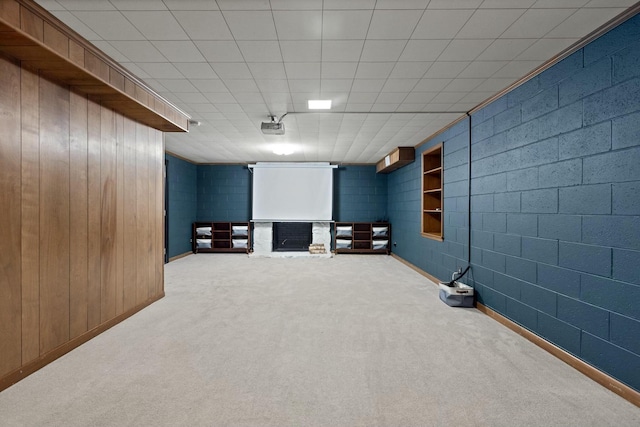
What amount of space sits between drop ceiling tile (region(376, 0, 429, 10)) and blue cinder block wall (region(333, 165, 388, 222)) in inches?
250

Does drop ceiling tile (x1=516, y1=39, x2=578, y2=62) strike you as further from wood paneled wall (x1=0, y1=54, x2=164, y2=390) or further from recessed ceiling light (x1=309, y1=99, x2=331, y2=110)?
wood paneled wall (x1=0, y1=54, x2=164, y2=390)

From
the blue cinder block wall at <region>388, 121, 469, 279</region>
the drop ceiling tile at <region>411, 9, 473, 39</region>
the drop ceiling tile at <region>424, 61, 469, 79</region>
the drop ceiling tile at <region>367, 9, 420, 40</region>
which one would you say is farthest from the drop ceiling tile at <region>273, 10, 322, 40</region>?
the blue cinder block wall at <region>388, 121, 469, 279</region>

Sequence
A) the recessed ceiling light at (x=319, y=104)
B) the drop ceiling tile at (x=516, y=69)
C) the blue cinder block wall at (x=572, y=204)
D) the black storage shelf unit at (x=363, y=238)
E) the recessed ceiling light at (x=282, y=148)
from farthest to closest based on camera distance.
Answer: the black storage shelf unit at (x=363, y=238)
the recessed ceiling light at (x=282, y=148)
the recessed ceiling light at (x=319, y=104)
the drop ceiling tile at (x=516, y=69)
the blue cinder block wall at (x=572, y=204)

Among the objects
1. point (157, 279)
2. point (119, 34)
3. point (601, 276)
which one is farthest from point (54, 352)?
point (601, 276)

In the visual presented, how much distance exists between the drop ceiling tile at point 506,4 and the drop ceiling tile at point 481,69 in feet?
2.31

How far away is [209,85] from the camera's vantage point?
9.86 feet

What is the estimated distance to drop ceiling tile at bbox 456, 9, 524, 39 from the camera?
6.18 feet

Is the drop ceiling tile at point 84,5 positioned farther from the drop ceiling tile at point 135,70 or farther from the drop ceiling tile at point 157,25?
the drop ceiling tile at point 135,70

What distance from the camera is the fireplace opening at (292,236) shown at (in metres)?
8.45

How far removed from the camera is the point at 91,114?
267 cm

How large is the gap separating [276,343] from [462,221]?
9.60 feet

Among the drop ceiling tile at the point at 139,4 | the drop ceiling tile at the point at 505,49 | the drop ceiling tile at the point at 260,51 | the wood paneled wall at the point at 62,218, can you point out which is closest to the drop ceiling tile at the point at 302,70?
the drop ceiling tile at the point at 260,51

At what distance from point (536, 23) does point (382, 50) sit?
3.37 ft

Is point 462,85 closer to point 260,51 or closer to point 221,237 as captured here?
point 260,51
